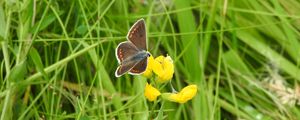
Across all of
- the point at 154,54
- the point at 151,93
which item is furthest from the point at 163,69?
the point at 154,54

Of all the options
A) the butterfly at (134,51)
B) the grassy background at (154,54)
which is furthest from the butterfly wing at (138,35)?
the grassy background at (154,54)

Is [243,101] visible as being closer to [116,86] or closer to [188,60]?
[188,60]

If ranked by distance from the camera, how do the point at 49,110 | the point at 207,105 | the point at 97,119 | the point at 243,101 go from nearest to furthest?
1. the point at 97,119
2. the point at 49,110
3. the point at 207,105
4. the point at 243,101

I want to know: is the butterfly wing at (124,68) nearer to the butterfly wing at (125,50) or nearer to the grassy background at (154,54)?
the butterfly wing at (125,50)

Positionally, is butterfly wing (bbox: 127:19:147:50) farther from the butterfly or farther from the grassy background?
the grassy background

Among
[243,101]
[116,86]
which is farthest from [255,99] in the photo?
[116,86]

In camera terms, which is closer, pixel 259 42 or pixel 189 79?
pixel 189 79

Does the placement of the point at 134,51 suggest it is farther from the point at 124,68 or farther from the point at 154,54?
the point at 154,54
